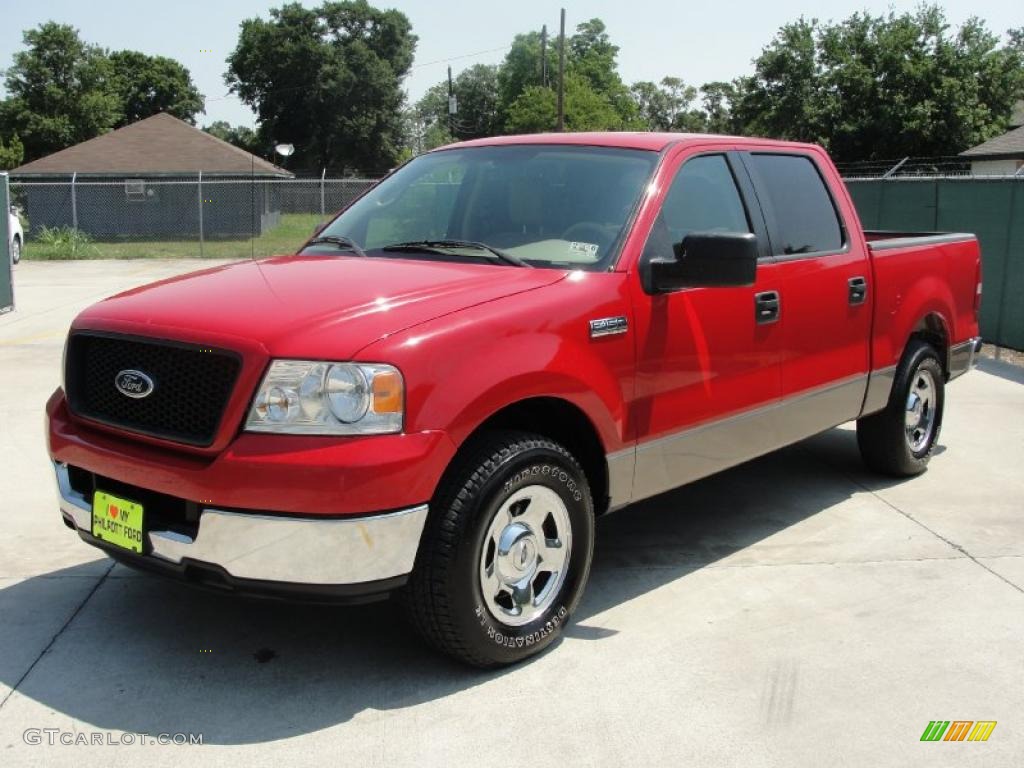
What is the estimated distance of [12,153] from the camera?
4972 cm

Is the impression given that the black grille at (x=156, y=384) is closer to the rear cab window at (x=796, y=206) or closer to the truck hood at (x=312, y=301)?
the truck hood at (x=312, y=301)

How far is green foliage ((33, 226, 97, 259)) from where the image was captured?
26.8 m

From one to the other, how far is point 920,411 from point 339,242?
3700 millimetres

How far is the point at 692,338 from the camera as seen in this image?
4.32m

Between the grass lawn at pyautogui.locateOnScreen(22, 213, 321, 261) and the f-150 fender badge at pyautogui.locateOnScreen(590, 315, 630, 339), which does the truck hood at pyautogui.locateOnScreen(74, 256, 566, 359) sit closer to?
the f-150 fender badge at pyautogui.locateOnScreen(590, 315, 630, 339)

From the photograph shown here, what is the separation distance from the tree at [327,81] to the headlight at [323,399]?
68650 mm

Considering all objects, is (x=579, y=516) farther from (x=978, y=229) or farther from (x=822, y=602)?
(x=978, y=229)

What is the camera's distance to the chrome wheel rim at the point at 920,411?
6184mm

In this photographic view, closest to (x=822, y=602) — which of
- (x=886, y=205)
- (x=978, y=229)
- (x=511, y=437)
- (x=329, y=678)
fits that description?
(x=511, y=437)

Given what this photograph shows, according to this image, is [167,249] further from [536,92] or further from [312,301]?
[536,92]

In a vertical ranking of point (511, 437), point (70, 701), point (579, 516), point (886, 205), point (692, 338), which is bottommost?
point (70, 701)

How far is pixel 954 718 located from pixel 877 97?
46.1 metres

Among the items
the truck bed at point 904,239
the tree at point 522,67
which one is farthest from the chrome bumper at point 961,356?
the tree at point 522,67

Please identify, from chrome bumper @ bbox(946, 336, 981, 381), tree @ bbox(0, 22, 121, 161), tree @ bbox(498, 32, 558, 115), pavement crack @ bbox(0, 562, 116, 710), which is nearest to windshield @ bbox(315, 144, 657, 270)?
pavement crack @ bbox(0, 562, 116, 710)
